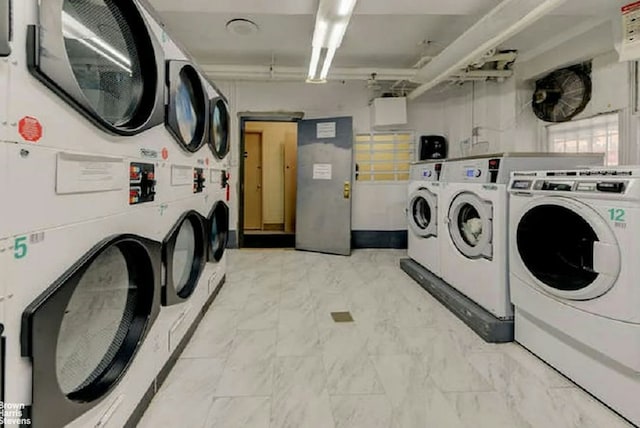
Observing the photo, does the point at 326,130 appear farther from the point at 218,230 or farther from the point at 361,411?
the point at 361,411

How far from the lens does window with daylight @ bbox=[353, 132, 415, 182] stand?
5562 millimetres

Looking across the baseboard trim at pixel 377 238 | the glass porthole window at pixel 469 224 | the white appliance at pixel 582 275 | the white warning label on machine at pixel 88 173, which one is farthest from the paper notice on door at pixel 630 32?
the white warning label on machine at pixel 88 173

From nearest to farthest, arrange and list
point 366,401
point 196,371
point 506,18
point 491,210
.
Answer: point 366,401 → point 196,371 → point 491,210 → point 506,18

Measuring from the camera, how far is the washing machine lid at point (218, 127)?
2.83 m

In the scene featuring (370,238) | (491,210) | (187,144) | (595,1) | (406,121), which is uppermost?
(595,1)

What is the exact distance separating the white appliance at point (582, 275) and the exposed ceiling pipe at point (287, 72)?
2791 millimetres

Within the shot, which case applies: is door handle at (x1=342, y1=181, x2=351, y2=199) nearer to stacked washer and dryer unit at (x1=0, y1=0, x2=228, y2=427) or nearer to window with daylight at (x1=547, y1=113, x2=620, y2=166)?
window with daylight at (x1=547, y1=113, x2=620, y2=166)

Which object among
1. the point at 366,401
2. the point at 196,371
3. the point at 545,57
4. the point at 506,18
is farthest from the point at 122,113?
the point at 545,57

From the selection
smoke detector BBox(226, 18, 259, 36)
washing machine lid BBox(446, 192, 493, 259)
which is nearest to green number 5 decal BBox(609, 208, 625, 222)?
washing machine lid BBox(446, 192, 493, 259)

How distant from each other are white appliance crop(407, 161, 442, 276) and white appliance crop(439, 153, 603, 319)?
0.30 m

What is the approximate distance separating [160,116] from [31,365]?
110 cm

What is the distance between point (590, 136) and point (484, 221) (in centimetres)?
220

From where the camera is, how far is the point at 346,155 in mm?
5160

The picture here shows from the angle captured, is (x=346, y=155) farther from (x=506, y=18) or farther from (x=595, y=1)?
(x=595, y=1)
